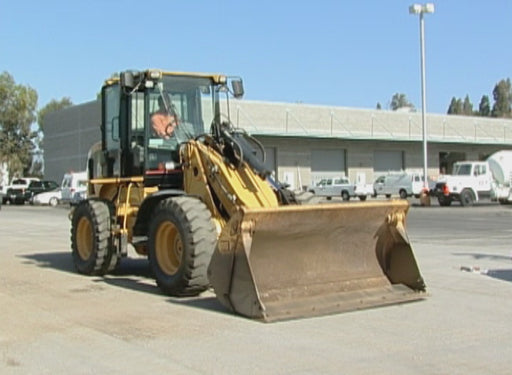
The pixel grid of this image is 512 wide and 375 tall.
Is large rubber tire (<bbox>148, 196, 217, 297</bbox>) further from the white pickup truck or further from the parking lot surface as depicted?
the white pickup truck

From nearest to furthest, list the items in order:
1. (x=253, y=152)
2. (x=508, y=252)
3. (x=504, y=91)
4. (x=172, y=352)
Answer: (x=172, y=352) < (x=253, y=152) < (x=508, y=252) < (x=504, y=91)

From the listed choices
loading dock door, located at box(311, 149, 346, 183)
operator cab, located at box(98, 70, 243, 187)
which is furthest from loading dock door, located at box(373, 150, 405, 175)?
operator cab, located at box(98, 70, 243, 187)

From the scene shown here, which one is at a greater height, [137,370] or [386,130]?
[386,130]

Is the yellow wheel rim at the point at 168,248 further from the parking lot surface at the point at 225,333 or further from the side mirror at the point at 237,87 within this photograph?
the side mirror at the point at 237,87

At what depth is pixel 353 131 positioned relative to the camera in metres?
62.2

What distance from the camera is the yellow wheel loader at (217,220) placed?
875cm

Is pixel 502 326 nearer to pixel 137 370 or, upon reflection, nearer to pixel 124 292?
pixel 137 370

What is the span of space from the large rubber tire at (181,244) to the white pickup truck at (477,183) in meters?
32.5

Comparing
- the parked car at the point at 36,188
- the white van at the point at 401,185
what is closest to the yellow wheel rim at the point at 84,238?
the white van at the point at 401,185

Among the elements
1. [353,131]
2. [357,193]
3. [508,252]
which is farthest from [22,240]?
[353,131]

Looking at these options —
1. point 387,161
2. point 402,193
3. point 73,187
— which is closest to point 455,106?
point 387,161

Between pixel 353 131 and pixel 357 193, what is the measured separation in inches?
436

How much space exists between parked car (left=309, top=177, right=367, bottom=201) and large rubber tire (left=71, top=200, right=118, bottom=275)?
4051cm

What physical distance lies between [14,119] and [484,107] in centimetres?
11741
